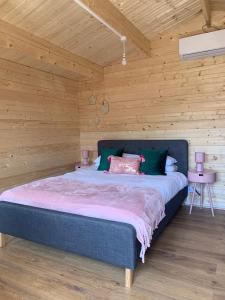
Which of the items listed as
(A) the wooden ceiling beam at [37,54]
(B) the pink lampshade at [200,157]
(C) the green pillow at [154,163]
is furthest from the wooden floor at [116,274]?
(A) the wooden ceiling beam at [37,54]

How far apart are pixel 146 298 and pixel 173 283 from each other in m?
0.30

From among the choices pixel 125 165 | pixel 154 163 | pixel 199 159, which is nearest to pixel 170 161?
pixel 154 163

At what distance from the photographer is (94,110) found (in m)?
4.88

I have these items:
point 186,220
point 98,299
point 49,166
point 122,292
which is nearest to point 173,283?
point 122,292

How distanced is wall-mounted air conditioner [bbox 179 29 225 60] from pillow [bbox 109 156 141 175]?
1861 mm

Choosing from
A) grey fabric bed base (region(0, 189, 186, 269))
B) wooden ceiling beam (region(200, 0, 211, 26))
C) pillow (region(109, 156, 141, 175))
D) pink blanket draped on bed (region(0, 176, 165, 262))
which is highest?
wooden ceiling beam (region(200, 0, 211, 26))

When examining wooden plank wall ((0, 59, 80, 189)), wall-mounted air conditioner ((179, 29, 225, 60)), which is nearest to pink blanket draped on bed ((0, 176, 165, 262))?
wooden plank wall ((0, 59, 80, 189))

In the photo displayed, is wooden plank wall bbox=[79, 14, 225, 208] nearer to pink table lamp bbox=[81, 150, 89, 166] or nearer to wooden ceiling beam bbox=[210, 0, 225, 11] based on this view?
wooden ceiling beam bbox=[210, 0, 225, 11]

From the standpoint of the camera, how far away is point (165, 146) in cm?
410

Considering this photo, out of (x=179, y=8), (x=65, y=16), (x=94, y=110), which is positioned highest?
(x=179, y=8)

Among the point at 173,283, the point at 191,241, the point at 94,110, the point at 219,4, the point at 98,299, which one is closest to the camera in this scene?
the point at 98,299

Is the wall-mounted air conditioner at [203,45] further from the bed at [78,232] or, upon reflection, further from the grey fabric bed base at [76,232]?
the grey fabric bed base at [76,232]

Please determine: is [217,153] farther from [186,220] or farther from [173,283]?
[173,283]

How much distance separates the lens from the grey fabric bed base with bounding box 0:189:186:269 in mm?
1990
